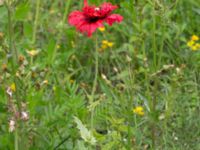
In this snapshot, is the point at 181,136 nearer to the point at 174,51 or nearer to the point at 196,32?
the point at 174,51

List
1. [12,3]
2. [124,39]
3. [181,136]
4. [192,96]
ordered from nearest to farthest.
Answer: [12,3] < [181,136] < [192,96] < [124,39]

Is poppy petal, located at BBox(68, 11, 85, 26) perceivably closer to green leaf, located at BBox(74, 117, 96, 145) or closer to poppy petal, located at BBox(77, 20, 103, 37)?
poppy petal, located at BBox(77, 20, 103, 37)

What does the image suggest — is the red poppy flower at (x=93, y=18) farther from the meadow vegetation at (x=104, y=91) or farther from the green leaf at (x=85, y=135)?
the green leaf at (x=85, y=135)

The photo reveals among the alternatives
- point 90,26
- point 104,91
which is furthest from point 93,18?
point 104,91

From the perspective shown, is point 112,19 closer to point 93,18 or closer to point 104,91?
point 93,18

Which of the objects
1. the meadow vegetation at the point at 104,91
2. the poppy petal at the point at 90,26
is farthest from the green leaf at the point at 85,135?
the poppy petal at the point at 90,26

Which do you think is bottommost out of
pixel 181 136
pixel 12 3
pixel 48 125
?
pixel 181 136

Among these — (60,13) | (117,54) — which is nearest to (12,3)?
(117,54)

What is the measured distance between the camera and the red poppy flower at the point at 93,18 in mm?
1751

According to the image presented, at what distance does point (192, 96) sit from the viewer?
2.36 meters

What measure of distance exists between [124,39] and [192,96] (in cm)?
79

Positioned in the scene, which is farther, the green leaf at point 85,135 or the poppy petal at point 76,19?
the poppy petal at point 76,19

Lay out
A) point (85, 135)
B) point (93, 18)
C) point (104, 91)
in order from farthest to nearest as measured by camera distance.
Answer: point (104, 91)
point (93, 18)
point (85, 135)

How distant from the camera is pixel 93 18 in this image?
5.89 ft
